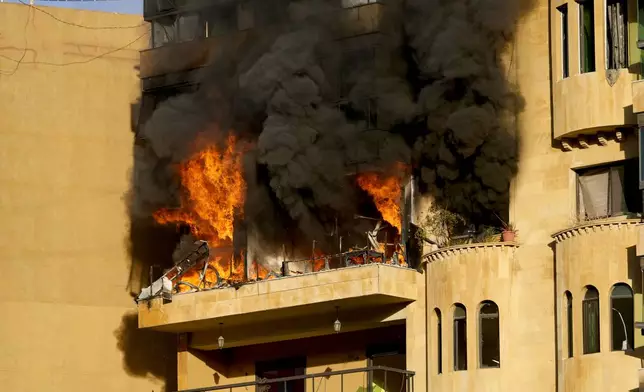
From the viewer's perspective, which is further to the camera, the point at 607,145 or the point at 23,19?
the point at 23,19

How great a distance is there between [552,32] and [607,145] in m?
3.77

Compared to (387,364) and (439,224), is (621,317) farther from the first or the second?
(387,364)

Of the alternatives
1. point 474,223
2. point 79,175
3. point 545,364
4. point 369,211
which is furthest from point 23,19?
point 545,364

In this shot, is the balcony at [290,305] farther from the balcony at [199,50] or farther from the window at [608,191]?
the balcony at [199,50]

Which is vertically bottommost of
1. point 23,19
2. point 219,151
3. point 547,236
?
point 547,236

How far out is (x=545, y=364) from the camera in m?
54.1

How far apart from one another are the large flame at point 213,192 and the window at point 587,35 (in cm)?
1278

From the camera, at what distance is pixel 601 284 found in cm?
5256

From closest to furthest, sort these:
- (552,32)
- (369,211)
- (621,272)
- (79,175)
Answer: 1. (621,272)
2. (552,32)
3. (369,211)
4. (79,175)

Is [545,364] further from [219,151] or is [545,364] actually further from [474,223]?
[219,151]

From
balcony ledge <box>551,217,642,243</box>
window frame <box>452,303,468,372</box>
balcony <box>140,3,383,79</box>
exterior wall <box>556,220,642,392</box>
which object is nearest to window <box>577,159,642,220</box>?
balcony ledge <box>551,217,642,243</box>

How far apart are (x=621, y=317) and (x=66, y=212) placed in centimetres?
2223

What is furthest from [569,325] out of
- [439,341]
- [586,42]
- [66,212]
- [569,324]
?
[66,212]

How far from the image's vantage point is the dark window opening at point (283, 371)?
6241 cm
